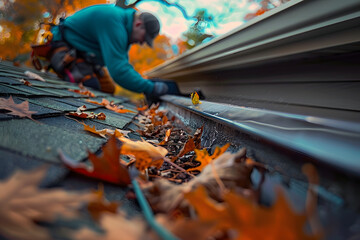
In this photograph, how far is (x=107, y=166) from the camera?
18.2 inches

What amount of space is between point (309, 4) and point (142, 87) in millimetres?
2738

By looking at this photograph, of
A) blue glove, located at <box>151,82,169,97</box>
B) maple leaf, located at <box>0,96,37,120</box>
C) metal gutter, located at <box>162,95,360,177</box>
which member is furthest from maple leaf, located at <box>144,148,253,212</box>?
blue glove, located at <box>151,82,169,97</box>

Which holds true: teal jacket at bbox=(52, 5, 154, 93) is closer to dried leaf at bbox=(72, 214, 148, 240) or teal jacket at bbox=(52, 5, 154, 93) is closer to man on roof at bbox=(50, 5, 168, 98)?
man on roof at bbox=(50, 5, 168, 98)

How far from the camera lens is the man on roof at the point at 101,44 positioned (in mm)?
3168

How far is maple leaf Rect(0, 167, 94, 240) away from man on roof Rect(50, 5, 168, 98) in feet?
9.20

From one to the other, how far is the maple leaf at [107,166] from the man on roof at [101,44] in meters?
2.64

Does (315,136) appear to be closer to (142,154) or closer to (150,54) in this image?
(142,154)

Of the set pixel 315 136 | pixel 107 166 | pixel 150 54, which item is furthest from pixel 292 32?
pixel 150 54

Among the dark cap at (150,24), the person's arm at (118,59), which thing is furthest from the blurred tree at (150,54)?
the person's arm at (118,59)

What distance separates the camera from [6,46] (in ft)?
38.6

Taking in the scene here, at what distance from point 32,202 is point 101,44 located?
3406 mm

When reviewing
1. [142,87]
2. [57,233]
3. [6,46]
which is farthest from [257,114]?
[6,46]

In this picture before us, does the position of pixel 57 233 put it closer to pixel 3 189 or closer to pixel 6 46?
pixel 3 189

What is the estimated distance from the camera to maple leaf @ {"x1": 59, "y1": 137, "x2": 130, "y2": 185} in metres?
0.43
